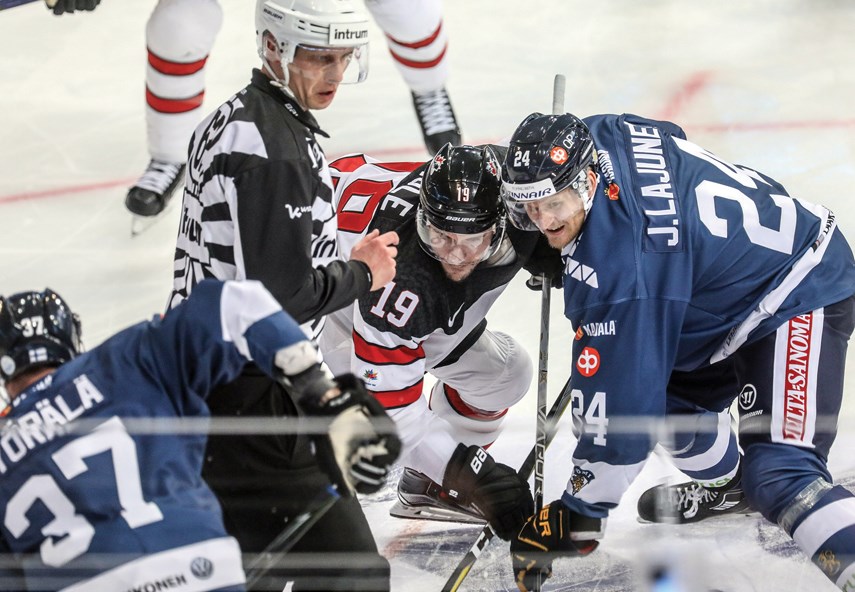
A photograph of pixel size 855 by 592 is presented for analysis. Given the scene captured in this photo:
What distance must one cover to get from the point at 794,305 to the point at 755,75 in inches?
83.3

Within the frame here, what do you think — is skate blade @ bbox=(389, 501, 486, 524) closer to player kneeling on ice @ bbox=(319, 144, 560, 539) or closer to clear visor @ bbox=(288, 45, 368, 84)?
player kneeling on ice @ bbox=(319, 144, 560, 539)

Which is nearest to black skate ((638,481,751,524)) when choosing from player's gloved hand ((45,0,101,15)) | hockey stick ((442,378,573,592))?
hockey stick ((442,378,573,592))

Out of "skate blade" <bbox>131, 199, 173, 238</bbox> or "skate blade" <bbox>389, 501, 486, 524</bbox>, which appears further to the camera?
"skate blade" <bbox>131, 199, 173, 238</bbox>

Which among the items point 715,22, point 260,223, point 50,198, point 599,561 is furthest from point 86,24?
point 599,561

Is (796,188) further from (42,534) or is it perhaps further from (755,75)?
(42,534)

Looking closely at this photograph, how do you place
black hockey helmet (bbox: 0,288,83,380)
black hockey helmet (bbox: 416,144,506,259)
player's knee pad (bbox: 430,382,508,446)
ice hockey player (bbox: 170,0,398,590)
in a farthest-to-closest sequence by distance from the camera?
player's knee pad (bbox: 430,382,508,446) < black hockey helmet (bbox: 416,144,506,259) < ice hockey player (bbox: 170,0,398,590) < black hockey helmet (bbox: 0,288,83,380)

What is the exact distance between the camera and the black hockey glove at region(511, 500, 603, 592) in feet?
6.72

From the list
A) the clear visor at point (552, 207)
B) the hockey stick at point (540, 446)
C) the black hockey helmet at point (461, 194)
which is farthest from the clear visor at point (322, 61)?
the hockey stick at point (540, 446)

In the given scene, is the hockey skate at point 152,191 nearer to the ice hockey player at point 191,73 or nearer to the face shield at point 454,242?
the ice hockey player at point 191,73

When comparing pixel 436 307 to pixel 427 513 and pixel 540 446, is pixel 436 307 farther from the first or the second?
pixel 427 513

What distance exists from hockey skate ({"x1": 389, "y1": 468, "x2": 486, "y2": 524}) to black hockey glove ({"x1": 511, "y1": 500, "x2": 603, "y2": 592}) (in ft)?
0.85

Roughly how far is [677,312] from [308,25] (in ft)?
2.56

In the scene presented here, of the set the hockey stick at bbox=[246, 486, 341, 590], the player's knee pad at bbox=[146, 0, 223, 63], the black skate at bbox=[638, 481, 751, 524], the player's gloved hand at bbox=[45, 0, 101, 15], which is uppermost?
the player's gloved hand at bbox=[45, 0, 101, 15]

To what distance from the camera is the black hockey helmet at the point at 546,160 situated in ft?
6.70
